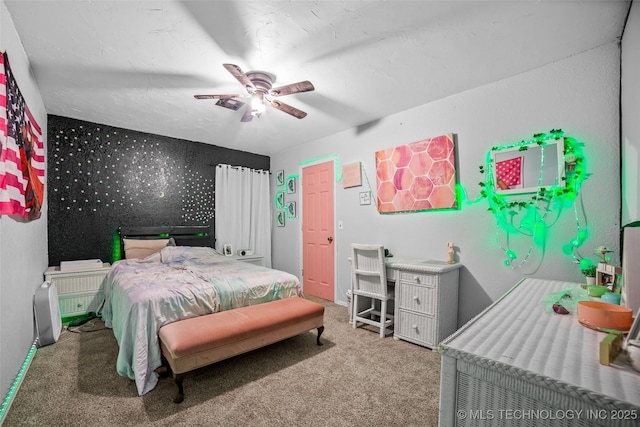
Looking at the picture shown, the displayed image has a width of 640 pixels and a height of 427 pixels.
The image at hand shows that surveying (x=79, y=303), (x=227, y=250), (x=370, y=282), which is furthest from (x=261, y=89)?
(x=79, y=303)

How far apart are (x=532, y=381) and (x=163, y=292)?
2.33 meters

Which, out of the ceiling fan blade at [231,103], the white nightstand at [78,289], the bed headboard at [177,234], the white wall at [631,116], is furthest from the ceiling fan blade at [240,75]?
the white nightstand at [78,289]

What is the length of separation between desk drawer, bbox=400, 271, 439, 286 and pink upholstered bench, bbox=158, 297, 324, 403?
0.90 m

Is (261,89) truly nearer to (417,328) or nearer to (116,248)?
(417,328)

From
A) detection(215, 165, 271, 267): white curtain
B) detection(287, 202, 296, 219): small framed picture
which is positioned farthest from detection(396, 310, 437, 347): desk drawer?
detection(215, 165, 271, 267): white curtain

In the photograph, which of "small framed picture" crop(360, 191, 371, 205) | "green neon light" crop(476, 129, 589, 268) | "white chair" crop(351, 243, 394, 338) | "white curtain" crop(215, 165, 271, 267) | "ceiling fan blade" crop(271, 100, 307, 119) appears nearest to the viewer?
"green neon light" crop(476, 129, 589, 268)

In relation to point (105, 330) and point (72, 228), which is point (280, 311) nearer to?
point (105, 330)

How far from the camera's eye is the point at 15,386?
6.33 feet

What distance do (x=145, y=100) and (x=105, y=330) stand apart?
8.35 feet

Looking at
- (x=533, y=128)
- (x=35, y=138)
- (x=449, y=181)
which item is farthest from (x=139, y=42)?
(x=533, y=128)

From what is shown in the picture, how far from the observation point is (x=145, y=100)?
3.06 meters

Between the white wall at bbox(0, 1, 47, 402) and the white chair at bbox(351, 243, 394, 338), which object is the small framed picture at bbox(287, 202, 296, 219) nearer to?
the white chair at bbox(351, 243, 394, 338)

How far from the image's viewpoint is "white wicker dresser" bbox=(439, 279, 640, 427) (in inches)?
27.7

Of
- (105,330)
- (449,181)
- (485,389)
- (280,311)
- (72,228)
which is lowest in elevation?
(105,330)
